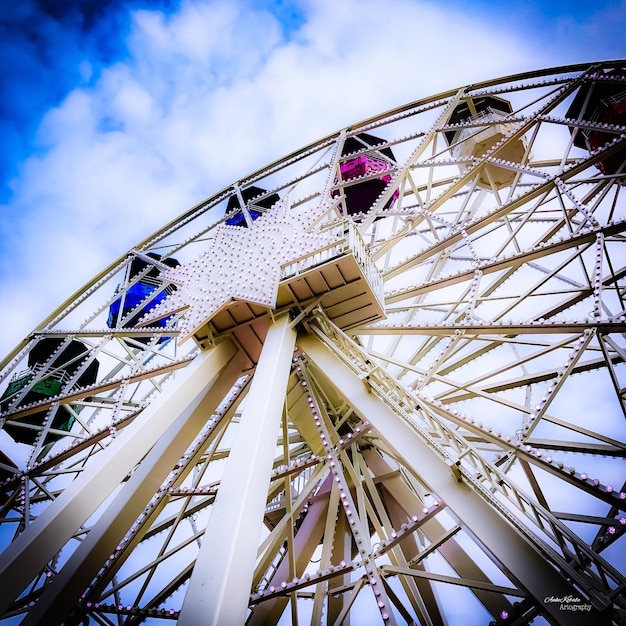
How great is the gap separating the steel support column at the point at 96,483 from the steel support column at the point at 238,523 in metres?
1.65

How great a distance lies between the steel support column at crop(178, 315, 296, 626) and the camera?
9.73 ft

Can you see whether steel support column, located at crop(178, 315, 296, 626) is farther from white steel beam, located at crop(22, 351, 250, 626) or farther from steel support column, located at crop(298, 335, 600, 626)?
white steel beam, located at crop(22, 351, 250, 626)

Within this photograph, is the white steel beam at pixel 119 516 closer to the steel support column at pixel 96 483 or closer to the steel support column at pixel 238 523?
the steel support column at pixel 96 483

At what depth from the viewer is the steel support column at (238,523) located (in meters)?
2.97

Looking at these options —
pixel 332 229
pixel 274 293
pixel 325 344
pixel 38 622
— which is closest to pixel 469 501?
pixel 325 344

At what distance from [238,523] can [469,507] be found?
221 centimetres

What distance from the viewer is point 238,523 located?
140 inches

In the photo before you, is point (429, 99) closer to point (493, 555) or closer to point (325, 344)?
point (325, 344)

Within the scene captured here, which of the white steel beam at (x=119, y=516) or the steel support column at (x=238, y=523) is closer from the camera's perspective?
the steel support column at (x=238, y=523)

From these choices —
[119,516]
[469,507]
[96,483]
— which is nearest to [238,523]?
[469,507]

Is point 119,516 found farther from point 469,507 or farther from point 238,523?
point 469,507

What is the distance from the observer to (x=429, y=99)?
12398 mm

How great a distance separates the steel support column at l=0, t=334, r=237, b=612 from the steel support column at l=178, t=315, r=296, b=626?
5.42 ft

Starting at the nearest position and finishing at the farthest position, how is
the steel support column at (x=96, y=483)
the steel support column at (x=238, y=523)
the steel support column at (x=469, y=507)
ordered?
the steel support column at (x=238, y=523) < the steel support column at (x=469, y=507) < the steel support column at (x=96, y=483)
